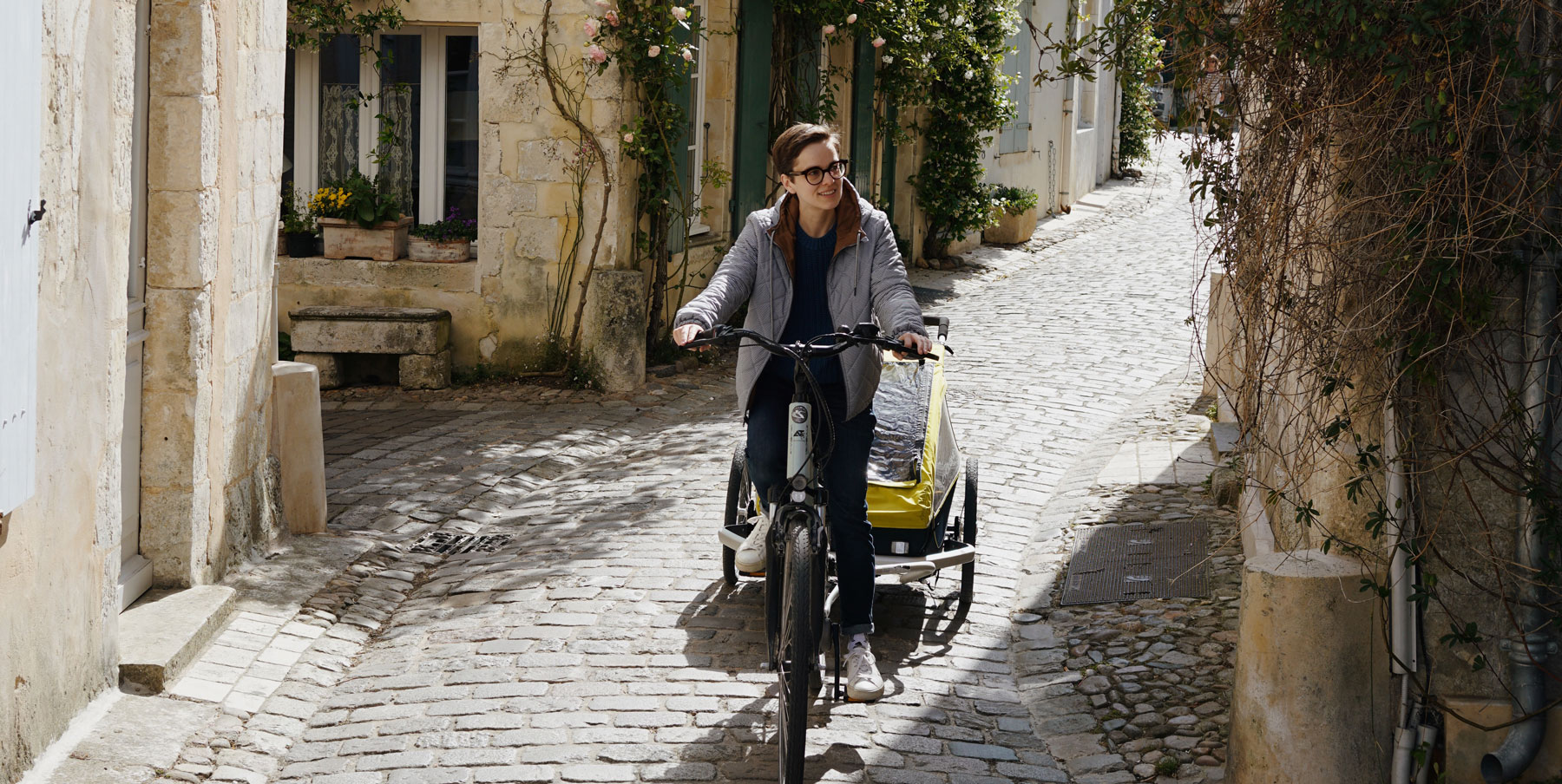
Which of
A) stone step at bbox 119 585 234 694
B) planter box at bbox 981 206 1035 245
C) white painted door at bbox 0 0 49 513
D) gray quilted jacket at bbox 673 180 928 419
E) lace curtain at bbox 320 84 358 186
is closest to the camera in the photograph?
white painted door at bbox 0 0 49 513

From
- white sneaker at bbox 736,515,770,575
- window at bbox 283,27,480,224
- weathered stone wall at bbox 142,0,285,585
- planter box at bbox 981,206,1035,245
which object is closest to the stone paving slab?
white sneaker at bbox 736,515,770,575

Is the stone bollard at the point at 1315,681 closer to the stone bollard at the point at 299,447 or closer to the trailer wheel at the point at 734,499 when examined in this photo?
the trailer wheel at the point at 734,499

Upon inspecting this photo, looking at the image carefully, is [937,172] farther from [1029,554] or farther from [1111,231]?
[1029,554]

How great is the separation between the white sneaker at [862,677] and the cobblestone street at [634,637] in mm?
109

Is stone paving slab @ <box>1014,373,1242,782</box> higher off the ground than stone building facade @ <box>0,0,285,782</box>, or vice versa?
stone building facade @ <box>0,0,285,782</box>

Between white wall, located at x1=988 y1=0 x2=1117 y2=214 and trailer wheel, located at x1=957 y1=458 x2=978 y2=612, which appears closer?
trailer wheel, located at x1=957 y1=458 x2=978 y2=612

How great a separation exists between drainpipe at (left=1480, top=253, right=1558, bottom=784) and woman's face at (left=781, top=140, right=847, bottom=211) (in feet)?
6.05

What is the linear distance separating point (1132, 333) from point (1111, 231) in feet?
24.8

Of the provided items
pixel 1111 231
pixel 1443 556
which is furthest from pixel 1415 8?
pixel 1111 231

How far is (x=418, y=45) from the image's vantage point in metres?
10.7

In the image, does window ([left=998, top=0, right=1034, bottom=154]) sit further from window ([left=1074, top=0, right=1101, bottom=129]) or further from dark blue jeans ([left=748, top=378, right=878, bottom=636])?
dark blue jeans ([left=748, top=378, right=878, bottom=636])

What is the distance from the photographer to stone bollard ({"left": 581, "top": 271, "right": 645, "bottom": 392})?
1020 centimetres

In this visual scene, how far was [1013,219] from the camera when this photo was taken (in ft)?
59.7

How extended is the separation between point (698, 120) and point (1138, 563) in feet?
21.1
